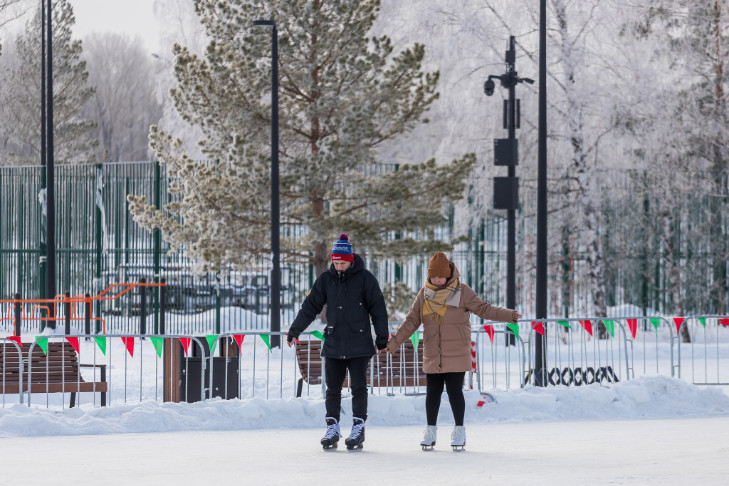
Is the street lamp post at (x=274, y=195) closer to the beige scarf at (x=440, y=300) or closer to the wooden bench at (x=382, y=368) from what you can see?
the wooden bench at (x=382, y=368)

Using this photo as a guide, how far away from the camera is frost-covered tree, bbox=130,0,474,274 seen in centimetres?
2317

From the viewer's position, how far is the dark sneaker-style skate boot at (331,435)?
10172 mm

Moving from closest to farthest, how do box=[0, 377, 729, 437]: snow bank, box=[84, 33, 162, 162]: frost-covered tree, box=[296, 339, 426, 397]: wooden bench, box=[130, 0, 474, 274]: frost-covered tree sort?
box=[0, 377, 729, 437]: snow bank
box=[296, 339, 426, 397]: wooden bench
box=[130, 0, 474, 274]: frost-covered tree
box=[84, 33, 162, 162]: frost-covered tree

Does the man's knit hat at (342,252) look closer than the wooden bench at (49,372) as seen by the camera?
Yes

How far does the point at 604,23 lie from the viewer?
26938 millimetres

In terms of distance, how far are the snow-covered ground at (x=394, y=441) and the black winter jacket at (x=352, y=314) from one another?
84cm

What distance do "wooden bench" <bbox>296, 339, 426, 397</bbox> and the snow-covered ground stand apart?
49.7 inches

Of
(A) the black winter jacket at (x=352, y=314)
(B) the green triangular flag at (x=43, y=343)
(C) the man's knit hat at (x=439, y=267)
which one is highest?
(C) the man's knit hat at (x=439, y=267)

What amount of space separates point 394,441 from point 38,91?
36.8 meters

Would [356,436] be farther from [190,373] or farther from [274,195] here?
[274,195]

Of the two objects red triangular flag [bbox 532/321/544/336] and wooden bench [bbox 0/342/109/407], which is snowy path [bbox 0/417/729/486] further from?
red triangular flag [bbox 532/321/544/336]

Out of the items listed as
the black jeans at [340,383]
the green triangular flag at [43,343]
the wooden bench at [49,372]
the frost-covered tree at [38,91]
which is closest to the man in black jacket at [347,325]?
the black jeans at [340,383]

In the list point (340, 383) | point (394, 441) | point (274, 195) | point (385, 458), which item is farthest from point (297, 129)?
point (385, 458)

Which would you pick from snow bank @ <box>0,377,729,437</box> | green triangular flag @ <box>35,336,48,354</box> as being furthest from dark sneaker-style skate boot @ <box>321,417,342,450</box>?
green triangular flag @ <box>35,336,48,354</box>
